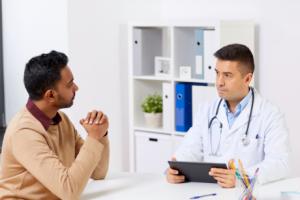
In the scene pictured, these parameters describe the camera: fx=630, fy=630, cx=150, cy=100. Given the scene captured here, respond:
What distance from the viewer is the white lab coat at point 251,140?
2.71 metres

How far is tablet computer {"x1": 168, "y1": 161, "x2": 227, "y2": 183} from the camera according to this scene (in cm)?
255

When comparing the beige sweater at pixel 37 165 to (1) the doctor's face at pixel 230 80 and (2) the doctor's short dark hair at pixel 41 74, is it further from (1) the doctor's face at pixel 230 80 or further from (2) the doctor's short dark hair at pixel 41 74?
(1) the doctor's face at pixel 230 80

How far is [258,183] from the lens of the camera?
8.53 feet

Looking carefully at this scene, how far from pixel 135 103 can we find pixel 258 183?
7.28 feet

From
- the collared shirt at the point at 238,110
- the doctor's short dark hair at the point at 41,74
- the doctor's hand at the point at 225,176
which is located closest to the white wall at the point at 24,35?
the collared shirt at the point at 238,110

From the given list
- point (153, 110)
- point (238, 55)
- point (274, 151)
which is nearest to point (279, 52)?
point (153, 110)

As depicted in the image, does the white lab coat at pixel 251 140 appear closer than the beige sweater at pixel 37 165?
No

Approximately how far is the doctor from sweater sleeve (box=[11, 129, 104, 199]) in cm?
64

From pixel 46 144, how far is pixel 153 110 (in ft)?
7.57

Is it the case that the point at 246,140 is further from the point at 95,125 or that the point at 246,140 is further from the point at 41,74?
the point at 41,74

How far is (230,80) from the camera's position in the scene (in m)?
2.89

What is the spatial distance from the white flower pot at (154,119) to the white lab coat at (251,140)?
5.30 feet

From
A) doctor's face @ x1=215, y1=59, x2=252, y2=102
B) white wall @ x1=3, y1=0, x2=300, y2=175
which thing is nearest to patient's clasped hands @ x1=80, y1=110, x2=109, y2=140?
doctor's face @ x1=215, y1=59, x2=252, y2=102

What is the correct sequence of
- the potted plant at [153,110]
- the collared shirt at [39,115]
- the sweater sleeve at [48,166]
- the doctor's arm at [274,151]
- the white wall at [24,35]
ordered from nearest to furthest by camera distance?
the sweater sleeve at [48,166]
the collared shirt at [39,115]
the doctor's arm at [274,151]
the white wall at [24,35]
the potted plant at [153,110]
